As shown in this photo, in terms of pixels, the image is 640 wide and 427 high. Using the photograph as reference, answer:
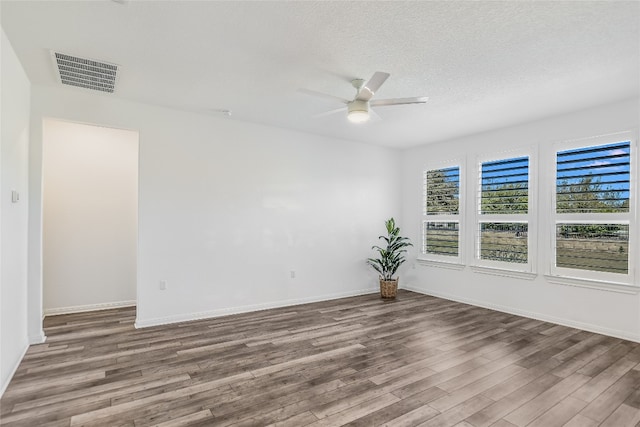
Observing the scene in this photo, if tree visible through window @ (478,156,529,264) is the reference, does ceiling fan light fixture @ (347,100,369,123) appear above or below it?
above

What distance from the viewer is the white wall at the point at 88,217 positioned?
4.79 metres

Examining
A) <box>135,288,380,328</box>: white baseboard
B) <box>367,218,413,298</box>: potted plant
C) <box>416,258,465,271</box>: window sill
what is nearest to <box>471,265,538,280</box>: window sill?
<box>416,258,465,271</box>: window sill

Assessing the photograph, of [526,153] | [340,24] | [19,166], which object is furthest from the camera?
[526,153]

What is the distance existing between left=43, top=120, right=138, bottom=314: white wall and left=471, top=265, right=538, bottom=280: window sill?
5.53 metres

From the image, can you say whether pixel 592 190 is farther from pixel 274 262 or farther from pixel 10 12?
pixel 10 12

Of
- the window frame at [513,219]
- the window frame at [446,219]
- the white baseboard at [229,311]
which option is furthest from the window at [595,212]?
the white baseboard at [229,311]

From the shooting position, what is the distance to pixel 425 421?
90.0 inches

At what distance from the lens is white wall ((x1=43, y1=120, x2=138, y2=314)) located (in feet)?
15.7

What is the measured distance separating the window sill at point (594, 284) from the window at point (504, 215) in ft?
1.20

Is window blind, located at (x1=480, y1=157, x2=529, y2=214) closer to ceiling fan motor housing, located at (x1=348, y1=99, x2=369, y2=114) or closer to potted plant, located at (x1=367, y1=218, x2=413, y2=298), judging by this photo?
potted plant, located at (x1=367, y1=218, x2=413, y2=298)

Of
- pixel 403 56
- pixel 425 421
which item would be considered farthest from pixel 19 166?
pixel 425 421

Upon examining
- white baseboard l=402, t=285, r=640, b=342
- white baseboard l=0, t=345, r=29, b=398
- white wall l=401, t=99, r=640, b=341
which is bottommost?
white baseboard l=402, t=285, r=640, b=342

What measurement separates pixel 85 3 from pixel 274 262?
3840 millimetres

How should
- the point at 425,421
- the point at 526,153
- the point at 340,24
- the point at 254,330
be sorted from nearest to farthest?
the point at 425,421
the point at 340,24
the point at 254,330
the point at 526,153
